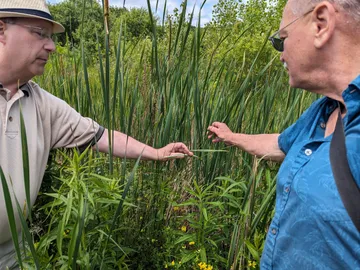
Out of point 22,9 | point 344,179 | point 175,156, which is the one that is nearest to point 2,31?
point 22,9

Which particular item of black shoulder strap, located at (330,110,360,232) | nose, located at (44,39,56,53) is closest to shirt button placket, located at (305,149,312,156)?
black shoulder strap, located at (330,110,360,232)

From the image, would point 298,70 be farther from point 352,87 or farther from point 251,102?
point 251,102

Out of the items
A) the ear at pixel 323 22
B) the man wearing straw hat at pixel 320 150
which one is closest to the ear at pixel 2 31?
the man wearing straw hat at pixel 320 150

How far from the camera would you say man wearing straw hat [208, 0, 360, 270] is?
922 millimetres

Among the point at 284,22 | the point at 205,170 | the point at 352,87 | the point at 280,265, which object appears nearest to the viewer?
the point at 352,87

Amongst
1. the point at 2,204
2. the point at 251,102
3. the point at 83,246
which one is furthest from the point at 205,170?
the point at 2,204

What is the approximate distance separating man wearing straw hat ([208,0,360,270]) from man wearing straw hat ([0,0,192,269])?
0.68m

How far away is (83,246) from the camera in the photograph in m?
1.29

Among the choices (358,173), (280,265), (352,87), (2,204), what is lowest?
(2,204)

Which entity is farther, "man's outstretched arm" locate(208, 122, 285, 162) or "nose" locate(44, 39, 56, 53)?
"nose" locate(44, 39, 56, 53)

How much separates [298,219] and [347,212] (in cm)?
14

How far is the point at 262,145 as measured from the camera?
1.60 m

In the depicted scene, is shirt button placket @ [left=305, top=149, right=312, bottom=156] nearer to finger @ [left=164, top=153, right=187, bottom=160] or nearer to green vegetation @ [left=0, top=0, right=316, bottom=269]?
green vegetation @ [left=0, top=0, right=316, bottom=269]

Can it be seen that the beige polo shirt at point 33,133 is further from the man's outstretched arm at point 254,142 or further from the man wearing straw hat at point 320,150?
the man wearing straw hat at point 320,150
